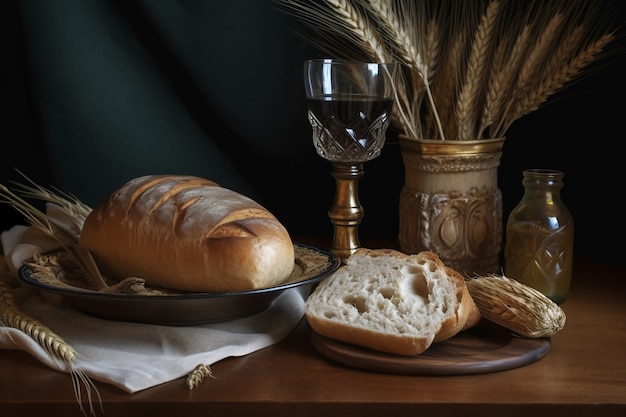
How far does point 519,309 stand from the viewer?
3.57 ft

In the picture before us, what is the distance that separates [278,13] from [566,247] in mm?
735

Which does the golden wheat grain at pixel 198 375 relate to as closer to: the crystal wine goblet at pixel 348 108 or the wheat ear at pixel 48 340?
the wheat ear at pixel 48 340

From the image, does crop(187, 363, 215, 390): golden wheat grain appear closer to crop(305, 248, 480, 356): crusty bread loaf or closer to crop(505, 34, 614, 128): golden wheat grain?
crop(305, 248, 480, 356): crusty bread loaf

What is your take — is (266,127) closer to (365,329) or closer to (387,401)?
(365,329)

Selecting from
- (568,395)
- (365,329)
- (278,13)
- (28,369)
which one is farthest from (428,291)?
(278,13)

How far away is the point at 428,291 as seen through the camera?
3.62ft

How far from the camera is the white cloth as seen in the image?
99cm

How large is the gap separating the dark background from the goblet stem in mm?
252

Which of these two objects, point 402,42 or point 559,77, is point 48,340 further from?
point 559,77

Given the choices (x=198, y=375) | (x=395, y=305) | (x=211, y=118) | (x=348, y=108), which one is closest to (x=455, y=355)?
(x=395, y=305)

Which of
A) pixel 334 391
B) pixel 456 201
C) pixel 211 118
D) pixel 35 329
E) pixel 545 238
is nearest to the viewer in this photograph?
pixel 334 391

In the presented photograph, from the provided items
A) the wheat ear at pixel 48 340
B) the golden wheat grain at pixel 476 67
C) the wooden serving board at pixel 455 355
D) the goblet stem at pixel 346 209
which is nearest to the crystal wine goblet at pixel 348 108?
the goblet stem at pixel 346 209

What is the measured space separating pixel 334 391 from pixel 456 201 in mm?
525

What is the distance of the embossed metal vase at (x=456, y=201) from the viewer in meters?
1.37
